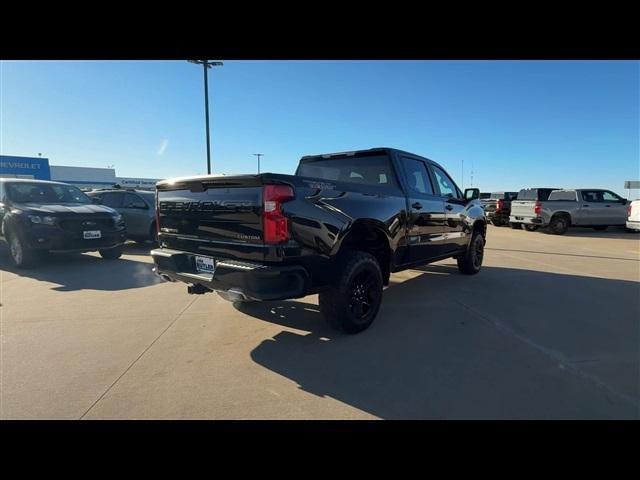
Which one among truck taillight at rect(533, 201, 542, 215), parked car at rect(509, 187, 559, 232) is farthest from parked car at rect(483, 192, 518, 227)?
truck taillight at rect(533, 201, 542, 215)

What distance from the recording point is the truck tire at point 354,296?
3.44 m

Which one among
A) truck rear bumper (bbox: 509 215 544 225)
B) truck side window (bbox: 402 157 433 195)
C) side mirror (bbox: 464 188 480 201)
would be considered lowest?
truck rear bumper (bbox: 509 215 544 225)

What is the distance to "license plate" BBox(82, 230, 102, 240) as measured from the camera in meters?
7.03

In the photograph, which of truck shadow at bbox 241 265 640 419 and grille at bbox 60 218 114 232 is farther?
grille at bbox 60 218 114 232

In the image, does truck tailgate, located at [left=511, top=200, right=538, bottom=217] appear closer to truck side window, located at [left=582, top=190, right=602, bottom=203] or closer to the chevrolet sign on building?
truck side window, located at [left=582, top=190, right=602, bottom=203]

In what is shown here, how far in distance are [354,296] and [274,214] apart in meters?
1.35

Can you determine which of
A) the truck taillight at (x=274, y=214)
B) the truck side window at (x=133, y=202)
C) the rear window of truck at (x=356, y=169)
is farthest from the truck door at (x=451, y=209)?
the truck side window at (x=133, y=202)

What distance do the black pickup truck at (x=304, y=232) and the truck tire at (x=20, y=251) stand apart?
15.3 ft

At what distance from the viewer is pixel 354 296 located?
3.67 meters

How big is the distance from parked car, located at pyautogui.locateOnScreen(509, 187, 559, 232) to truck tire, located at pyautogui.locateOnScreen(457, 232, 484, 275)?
971cm
